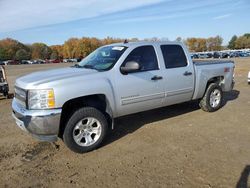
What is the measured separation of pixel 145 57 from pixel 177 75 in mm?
932

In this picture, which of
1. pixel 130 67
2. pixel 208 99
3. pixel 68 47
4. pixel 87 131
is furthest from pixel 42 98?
pixel 68 47

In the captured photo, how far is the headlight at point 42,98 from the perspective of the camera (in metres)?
4.15

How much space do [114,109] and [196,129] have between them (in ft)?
6.41

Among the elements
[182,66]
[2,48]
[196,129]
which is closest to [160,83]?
[182,66]

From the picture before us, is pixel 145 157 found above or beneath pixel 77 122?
beneath

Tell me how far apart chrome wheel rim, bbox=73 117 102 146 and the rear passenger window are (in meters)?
2.16

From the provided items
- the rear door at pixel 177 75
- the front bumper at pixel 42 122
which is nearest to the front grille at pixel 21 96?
the front bumper at pixel 42 122

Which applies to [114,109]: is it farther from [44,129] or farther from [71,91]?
[44,129]

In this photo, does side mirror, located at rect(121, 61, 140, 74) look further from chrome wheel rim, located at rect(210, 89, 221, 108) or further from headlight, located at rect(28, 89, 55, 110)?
chrome wheel rim, located at rect(210, 89, 221, 108)

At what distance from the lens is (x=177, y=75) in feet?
19.2

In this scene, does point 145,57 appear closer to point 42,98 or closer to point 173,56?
point 173,56

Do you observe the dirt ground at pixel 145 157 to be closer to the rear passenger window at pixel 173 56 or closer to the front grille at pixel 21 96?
the front grille at pixel 21 96

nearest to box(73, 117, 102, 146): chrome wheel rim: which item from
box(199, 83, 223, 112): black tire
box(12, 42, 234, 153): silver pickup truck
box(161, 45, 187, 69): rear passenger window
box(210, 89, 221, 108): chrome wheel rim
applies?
box(12, 42, 234, 153): silver pickup truck

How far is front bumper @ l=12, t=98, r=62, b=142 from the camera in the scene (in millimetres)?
4145
